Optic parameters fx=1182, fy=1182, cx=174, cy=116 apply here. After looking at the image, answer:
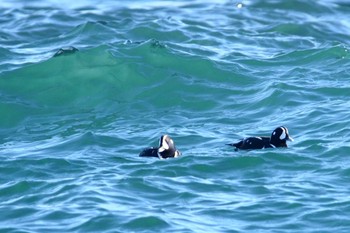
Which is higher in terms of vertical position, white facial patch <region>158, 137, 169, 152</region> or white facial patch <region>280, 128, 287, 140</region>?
white facial patch <region>280, 128, 287, 140</region>

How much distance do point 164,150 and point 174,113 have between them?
331cm

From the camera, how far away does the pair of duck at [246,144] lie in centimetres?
1633

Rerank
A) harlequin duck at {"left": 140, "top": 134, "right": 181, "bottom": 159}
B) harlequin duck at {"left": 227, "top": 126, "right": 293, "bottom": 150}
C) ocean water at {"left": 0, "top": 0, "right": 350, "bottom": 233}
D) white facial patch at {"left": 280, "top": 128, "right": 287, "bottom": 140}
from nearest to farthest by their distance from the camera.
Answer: ocean water at {"left": 0, "top": 0, "right": 350, "bottom": 233} → harlequin duck at {"left": 140, "top": 134, "right": 181, "bottom": 159} → harlequin duck at {"left": 227, "top": 126, "right": 293, "bottom": 150} → white facial patch at {"left": 280, "top": 128, "right": 287, "bottom": 140}

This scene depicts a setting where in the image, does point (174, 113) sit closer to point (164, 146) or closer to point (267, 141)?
point (267, 141)

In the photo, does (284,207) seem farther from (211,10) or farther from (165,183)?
(211,10)

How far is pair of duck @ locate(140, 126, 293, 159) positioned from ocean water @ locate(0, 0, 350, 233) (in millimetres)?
128

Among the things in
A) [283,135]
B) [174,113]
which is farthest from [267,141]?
[174,113]

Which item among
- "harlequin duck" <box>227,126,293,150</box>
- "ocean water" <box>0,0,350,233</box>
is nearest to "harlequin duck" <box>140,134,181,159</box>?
"ocean water" <box>0,0,350,233</box>

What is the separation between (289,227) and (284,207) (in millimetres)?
725

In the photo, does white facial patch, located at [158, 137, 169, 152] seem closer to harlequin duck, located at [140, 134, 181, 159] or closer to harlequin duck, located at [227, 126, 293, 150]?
harlequin duck, located at [140, 134, 181, 159]

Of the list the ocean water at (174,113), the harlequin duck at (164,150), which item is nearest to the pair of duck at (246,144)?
the harlequin duck at (164,150)

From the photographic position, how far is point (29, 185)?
15406mm

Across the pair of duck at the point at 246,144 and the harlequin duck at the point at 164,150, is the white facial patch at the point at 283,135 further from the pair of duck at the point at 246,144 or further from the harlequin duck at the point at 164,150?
the harlequin duck at the point at 164,150

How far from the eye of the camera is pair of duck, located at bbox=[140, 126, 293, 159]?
16.3m
